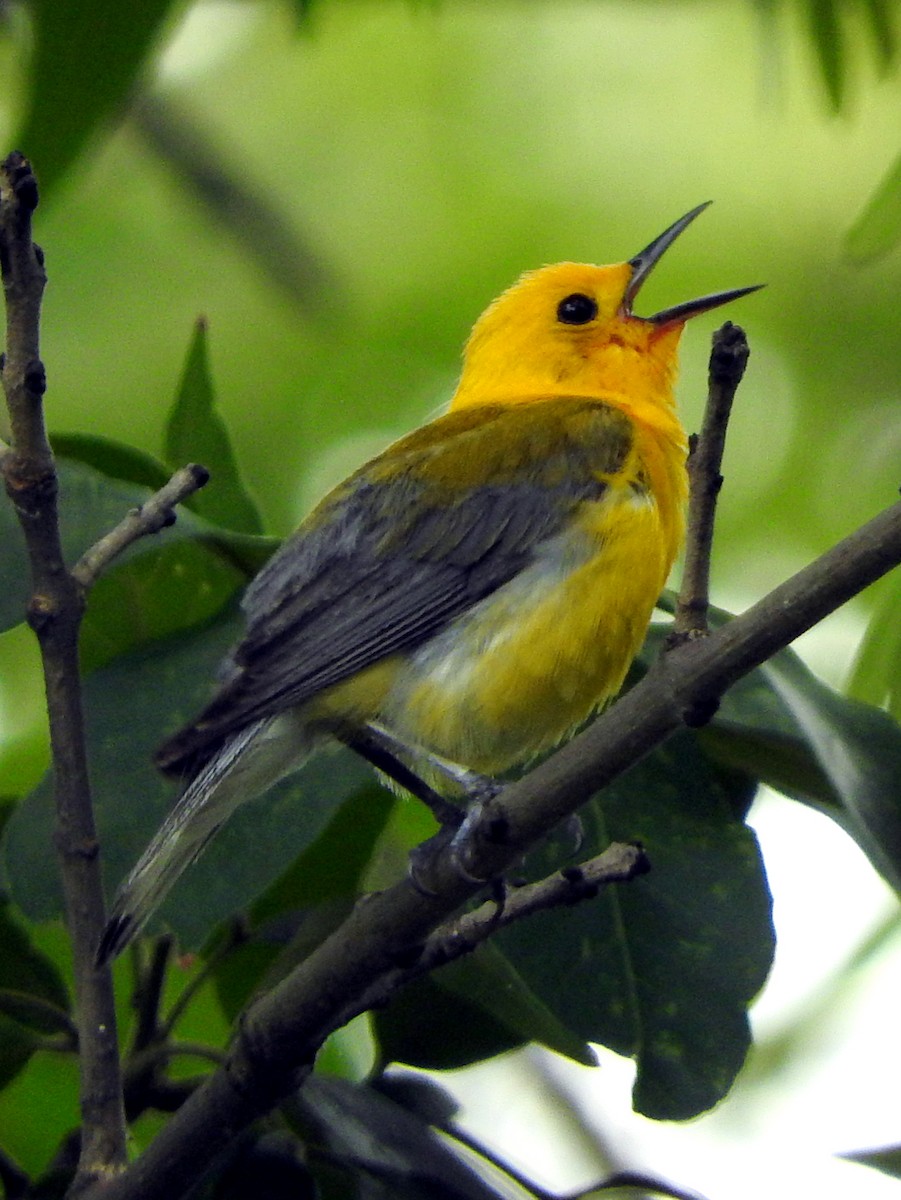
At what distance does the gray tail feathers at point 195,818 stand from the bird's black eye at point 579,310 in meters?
2.43

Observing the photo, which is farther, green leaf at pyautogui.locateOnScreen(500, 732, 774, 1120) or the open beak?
the open beak

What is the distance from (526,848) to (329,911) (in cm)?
79

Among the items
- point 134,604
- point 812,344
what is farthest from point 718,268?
point 134,604

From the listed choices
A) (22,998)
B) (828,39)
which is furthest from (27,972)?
(828,39)

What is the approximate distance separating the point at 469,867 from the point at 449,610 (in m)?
1.30

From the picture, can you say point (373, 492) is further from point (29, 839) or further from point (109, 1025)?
point (109, 1025)

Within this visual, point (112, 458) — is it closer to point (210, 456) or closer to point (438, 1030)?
point (210, 456)

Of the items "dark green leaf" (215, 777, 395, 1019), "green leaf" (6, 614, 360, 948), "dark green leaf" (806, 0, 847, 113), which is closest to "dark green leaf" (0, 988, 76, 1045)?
"green leaf" (6, 614, 360, 948)

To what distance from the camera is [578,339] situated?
5703mm

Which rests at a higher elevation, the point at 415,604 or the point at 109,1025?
the point at 415,604

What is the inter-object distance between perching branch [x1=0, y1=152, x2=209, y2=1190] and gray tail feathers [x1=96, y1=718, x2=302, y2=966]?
0.27ft

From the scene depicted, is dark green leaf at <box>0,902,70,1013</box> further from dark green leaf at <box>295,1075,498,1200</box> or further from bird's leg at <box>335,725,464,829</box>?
bird's leg at <box>335,725,464,829</box>

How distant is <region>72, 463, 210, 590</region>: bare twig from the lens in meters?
2.85

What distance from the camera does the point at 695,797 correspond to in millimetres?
3285
